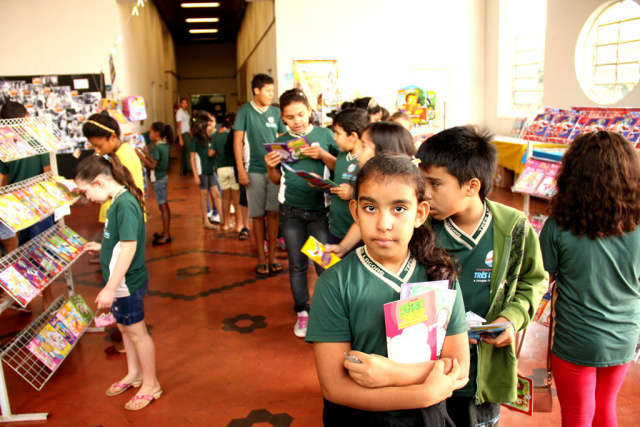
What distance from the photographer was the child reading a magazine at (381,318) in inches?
46.4

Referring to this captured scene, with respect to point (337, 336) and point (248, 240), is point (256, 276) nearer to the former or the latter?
point (248, 240)

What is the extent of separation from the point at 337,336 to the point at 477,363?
60 cm

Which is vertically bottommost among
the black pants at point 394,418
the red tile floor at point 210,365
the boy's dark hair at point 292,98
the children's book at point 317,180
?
the red tile floor at point 210,365

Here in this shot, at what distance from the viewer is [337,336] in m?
1.23

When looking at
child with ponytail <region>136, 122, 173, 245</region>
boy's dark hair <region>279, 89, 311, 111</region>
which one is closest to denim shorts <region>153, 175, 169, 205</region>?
child with ponytail <region>136, 122, 173, 245</region>

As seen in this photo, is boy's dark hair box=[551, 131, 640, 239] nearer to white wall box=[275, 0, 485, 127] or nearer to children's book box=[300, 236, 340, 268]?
children's book box=[300, 236, 340, 268]

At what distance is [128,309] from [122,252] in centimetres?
33

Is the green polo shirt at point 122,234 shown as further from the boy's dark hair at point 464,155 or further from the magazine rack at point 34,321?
the boy's dark hair at point 464,155

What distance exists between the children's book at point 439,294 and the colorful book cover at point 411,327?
0.04 ft

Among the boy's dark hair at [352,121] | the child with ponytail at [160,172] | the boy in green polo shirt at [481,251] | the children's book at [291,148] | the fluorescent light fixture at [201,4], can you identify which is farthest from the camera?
the fluorescent light fixture at [201,4]

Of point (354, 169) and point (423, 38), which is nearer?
point (354, 169)

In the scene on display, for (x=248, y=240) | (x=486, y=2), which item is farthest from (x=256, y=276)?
(x=486, y=2)

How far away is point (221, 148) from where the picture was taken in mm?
6348

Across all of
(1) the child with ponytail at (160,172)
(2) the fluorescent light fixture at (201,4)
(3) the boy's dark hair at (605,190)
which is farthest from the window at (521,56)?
(2) the fluorescent light fixture at (201,4)
